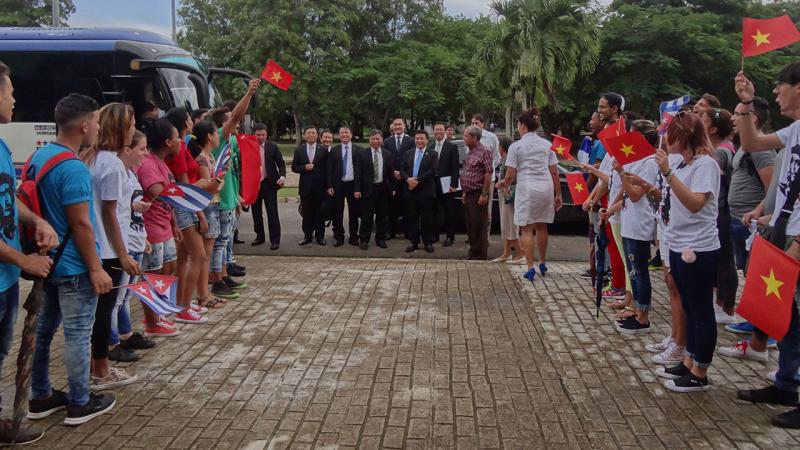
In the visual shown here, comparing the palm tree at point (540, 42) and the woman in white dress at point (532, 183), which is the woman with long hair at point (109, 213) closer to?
the woman in white dress at point (532, 183)

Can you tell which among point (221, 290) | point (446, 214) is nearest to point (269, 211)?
point (446, 214)

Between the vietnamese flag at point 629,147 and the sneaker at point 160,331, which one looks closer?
the vietnamese flag at point 629,147

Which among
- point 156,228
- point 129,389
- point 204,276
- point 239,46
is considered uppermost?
point 239,46

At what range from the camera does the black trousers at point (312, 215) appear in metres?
10.8

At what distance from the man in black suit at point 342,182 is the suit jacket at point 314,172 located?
148 millimetres

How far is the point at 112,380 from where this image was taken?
451 cm

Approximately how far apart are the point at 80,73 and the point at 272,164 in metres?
4.09

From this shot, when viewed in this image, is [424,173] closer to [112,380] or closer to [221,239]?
[221,239]

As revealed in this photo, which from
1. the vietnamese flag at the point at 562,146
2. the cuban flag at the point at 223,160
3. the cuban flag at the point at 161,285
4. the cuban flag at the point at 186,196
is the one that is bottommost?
the cuban flag at the point at 161,285

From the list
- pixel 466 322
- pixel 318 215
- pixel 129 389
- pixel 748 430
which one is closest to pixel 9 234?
pixel 129 389

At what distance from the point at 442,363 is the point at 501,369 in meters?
0.44

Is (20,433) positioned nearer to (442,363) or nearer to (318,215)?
(442,363)

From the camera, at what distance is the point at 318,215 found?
10.9 m

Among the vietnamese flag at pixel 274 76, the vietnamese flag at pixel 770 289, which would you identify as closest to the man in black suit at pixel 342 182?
the vietnamese flag at pixel 274 76
